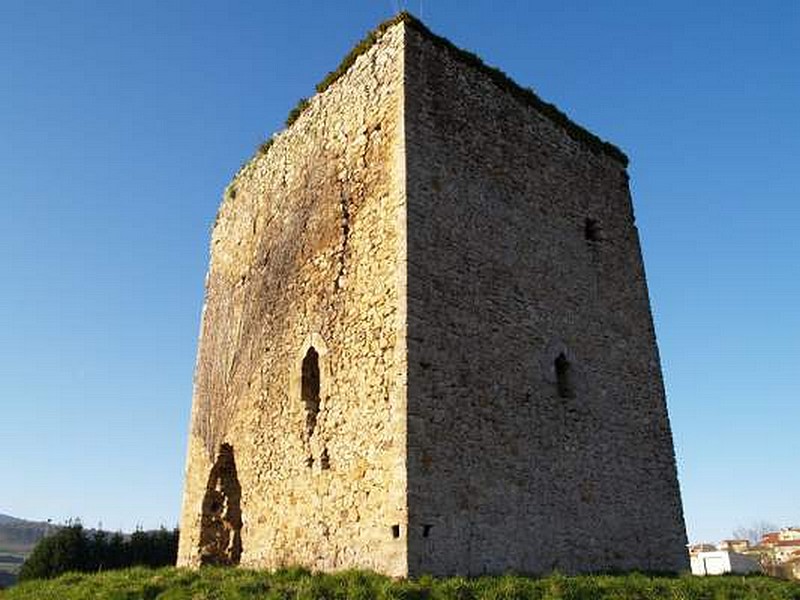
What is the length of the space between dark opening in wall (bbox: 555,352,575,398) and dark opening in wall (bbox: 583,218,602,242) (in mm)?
2636

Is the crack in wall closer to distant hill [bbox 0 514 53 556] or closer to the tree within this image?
the tree

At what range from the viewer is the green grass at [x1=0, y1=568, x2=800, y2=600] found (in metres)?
6.68

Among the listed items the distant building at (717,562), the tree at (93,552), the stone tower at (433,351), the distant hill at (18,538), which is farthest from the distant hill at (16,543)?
the stone tower at (433,351)

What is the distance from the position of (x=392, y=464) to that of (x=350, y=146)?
16.0ft

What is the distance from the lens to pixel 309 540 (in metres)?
8.80

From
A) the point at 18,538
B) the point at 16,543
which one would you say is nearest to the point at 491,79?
the point at 16,543

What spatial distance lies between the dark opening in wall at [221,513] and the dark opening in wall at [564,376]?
5.40 metres

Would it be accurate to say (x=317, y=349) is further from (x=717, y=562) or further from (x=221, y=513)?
(x=717, y=562)

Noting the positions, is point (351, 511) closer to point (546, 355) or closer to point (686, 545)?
point (546, 355)

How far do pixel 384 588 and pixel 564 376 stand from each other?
4793mm

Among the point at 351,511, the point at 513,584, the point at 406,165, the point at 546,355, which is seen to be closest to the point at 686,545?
the point at 546,355

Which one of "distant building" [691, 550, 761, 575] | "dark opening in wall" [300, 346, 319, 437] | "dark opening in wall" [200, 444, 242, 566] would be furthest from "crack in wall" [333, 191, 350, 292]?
"distant building" [691, 550, 761, 575]

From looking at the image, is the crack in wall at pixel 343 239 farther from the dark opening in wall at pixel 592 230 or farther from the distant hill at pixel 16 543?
the distant hill at pixel 16 543

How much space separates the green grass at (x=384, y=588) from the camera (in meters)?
6.68
